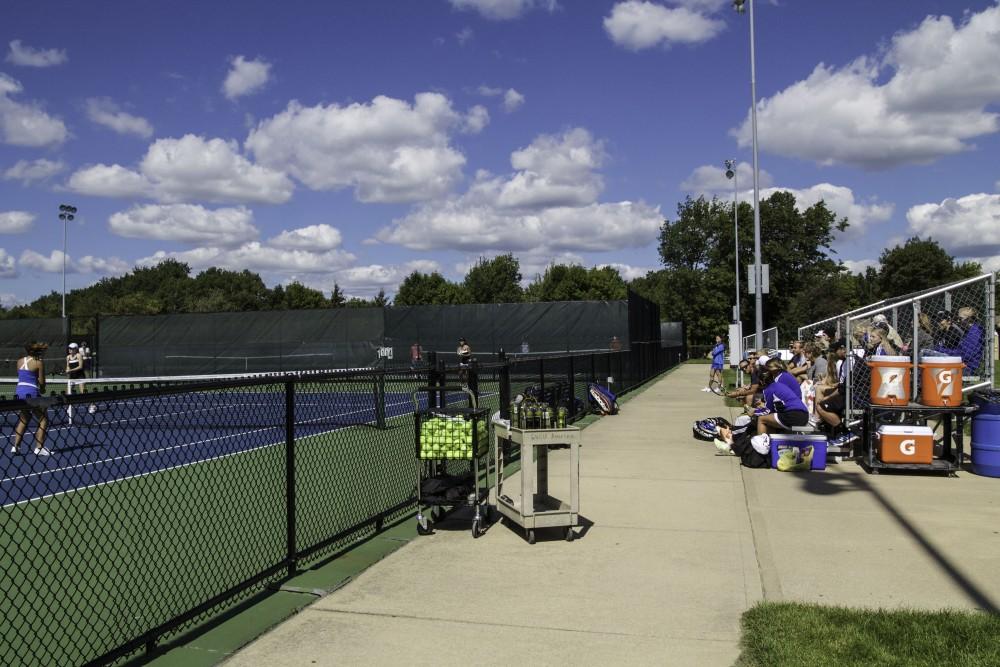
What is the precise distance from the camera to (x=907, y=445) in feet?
31.8

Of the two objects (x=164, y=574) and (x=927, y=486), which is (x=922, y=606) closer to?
(x=927, y=486)

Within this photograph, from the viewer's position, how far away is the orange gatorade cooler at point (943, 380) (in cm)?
973

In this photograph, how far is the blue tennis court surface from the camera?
625 cm

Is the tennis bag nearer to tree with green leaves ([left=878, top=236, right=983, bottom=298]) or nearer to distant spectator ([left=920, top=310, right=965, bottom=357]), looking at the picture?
distant spectator ([left=920, top=310, right=965, bottom=357])

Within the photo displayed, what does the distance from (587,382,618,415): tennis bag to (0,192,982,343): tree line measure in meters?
52.6

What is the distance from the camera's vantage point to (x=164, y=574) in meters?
6.01

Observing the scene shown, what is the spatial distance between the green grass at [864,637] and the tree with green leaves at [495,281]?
9148cm

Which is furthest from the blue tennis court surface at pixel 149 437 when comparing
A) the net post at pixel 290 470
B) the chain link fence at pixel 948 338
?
the chain link fence at pixel 948 338

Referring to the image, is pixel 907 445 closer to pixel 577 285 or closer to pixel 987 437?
pixel 987 437

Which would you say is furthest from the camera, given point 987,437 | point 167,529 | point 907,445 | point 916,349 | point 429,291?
point 429,291

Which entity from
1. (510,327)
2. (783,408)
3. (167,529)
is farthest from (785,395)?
(510,327)

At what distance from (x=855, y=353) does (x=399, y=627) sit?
9.47 meters

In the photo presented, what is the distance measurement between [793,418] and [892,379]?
1238 mm

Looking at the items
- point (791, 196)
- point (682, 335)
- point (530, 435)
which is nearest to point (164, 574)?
point (530, 435)
